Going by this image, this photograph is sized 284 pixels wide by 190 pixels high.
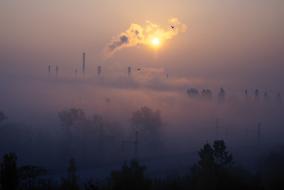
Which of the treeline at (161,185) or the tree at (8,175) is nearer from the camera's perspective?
the tree at (8,175)

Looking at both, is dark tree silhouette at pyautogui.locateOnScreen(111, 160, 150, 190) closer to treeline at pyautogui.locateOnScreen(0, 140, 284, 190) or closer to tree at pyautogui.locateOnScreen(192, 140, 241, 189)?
treeline at pyautogui.locateOnScreen(0, 140, 284, 190)

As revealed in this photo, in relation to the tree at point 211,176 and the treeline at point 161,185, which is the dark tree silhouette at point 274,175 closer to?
the treeline at point 161,185

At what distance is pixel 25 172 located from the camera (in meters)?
42.2

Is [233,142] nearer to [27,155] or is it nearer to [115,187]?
[27,155]

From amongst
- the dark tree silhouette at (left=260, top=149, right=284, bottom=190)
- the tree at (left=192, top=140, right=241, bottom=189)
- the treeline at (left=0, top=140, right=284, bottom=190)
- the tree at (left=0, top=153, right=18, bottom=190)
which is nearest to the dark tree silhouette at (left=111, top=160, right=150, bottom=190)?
the treeline at (left=0, top=140, right=284, bottom=190)

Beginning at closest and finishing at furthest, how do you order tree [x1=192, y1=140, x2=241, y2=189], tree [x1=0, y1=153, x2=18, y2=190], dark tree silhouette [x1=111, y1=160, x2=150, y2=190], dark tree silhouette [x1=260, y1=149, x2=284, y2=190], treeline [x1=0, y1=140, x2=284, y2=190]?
tree [x1=0, y1=153, x2=18, y2=190], treeline [x1=0, y1=140, x2=284, y2=190], dark tree silhouette [x1=111, y1=160, x2=150, y2=190], tree [x1=192, y1=140, x2=241, y2=189], dark tree silhouette [x1=260, y1=149, x2=284, y2=190]

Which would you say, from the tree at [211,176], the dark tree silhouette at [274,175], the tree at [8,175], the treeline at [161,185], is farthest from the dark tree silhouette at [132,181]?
the dark tree silhouette at [274,175]

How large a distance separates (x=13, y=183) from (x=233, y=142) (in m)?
105

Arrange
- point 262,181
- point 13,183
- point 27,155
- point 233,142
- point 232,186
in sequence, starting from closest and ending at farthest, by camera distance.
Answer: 1. point 13,183
2. point 232,186
3. point 262,181
4. point 27,155
5. point 233,142

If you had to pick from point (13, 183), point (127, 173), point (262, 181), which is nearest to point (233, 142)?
point (262, 181)

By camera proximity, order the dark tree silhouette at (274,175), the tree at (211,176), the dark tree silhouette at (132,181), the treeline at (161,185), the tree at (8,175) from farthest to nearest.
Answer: the dark tree silhouette at (274,175) → the tree at (211,176) → the dark tree silhouette at (132,181) → the treeline at (161,185) → the tree at (8,175)

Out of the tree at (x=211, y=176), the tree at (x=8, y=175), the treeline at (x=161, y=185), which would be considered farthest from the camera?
the tree at (x=211, y=176)

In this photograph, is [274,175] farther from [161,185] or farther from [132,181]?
[132,181]

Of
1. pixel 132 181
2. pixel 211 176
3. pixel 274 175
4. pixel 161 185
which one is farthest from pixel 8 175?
pixel 274 175
